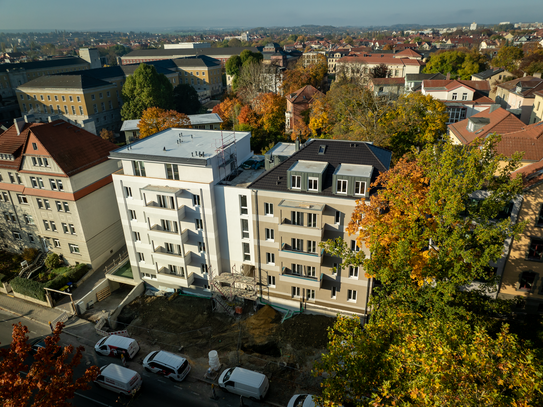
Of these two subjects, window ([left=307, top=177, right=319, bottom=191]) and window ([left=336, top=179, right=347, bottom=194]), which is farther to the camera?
window ([left=307, top=177, right=319, bottom=191])

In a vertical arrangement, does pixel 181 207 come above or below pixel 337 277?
above

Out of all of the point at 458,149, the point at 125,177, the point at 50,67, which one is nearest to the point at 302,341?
the point at 458,149

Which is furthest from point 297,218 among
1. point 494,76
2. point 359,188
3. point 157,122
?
point 494,76

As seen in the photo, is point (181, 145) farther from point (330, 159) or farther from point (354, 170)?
point (354, 170)

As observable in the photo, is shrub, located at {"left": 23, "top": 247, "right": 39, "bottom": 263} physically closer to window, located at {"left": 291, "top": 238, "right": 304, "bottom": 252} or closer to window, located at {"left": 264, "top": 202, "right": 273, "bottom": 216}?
window, located at {"left": 264, "top": 202, "right": 273, "bottom": 216}

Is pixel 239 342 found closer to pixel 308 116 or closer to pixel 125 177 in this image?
pixel 125 177

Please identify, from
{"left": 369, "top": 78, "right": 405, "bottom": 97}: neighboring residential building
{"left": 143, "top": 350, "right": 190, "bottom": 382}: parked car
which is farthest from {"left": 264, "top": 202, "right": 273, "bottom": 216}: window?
{"left": 369, "top": 78, "right": 405, "bottom": 97}: neighboring residential building
